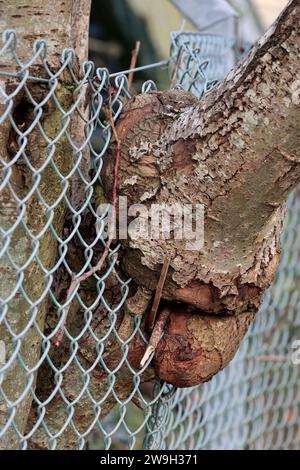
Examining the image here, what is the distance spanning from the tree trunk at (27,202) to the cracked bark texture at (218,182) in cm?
22

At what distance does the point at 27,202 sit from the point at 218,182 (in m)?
0.54

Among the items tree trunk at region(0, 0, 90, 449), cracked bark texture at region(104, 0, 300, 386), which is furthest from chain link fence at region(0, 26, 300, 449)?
cracked bark texture at region(104, 0, 300, 386)

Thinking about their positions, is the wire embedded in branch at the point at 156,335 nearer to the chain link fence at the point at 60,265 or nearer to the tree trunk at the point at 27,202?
the chain link fence at the point at 60,265

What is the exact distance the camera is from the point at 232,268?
93.8 inches

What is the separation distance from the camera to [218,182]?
2.23 metres

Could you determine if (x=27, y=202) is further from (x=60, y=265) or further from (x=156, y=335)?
(x=156, y=335)

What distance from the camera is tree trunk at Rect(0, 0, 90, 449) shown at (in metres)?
2.19

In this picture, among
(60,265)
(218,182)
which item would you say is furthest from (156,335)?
(218,182)

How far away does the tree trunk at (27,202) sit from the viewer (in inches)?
86.0

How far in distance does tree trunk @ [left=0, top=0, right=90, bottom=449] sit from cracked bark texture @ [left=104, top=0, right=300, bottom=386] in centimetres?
22

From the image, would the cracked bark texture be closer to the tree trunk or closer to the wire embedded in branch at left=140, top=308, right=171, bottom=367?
the wire embedded in branch at left=140, top=308, right=171, bottom=367

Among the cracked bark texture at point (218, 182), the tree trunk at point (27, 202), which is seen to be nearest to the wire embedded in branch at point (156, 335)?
the cracked bark texture at point (218, 182)
